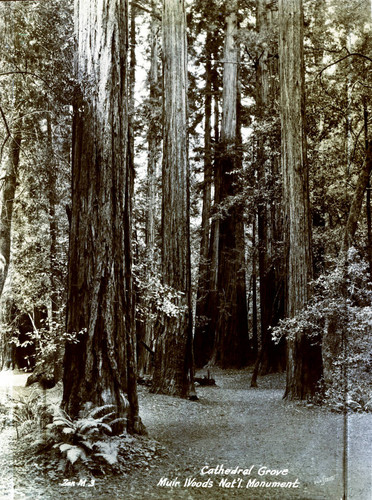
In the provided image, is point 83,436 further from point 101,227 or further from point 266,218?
point 266,218

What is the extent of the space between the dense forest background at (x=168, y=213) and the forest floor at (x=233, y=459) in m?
0.42

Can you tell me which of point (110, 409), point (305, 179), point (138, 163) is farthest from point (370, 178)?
point (138, 163)

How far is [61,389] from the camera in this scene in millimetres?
4676

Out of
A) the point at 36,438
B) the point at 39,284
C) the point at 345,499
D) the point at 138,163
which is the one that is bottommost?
the point at 345,499

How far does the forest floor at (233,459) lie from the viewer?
3.69m

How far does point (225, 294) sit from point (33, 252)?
6.04 metres

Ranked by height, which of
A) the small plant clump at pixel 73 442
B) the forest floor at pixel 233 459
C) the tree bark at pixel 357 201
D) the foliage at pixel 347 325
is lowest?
the forest floor at pixel 233 459

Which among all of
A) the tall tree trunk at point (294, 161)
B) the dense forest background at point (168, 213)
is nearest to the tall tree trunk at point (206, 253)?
the dense forest background at point (168, 213)

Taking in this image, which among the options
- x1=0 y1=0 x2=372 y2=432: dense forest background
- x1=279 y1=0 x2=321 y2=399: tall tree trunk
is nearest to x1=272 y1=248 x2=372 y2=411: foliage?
x1=0 y1=0 x2=372 y2=432: dense forest background

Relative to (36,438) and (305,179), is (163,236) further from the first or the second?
(36,438)

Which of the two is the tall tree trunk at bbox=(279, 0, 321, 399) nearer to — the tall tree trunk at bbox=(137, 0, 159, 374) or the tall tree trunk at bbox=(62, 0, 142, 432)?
the tall tree trunk at bbox=(62, 0, 142, 432)

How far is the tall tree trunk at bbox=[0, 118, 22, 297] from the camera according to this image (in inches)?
226

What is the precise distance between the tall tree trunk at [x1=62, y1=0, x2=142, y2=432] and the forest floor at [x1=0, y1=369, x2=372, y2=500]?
2.24 feet

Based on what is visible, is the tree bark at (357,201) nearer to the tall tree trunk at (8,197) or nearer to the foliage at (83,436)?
the foliage at (83,436)
